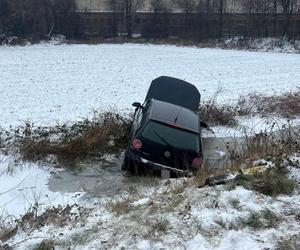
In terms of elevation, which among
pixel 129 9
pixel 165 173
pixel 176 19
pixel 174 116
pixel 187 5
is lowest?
pixel 165 173

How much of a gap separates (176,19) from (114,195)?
5923cm

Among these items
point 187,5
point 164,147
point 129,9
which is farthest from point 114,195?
point 187,5

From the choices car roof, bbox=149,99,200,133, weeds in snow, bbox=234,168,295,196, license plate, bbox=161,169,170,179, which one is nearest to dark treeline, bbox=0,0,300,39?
car roof, bbox=149,99,200,133

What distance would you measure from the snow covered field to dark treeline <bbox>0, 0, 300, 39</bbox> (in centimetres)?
1957

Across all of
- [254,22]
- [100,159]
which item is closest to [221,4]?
[254,22]

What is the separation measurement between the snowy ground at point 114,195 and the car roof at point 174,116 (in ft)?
4.70

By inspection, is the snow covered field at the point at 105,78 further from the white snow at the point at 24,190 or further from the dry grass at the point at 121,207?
the dry grass at the point at 121,207

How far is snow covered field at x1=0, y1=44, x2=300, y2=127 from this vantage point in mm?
17906

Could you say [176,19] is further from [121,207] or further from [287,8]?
[121,207]

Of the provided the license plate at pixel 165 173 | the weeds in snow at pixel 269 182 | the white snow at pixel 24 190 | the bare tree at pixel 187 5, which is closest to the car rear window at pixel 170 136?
the license plate at pixel 165 173

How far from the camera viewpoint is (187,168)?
365 inches

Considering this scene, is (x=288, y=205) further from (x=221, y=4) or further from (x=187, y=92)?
(x=221, y=4)

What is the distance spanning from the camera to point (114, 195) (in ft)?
26.1

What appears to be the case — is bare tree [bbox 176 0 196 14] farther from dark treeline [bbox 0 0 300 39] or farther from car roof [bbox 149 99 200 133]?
car roof [bbox 149 99 200 133]
